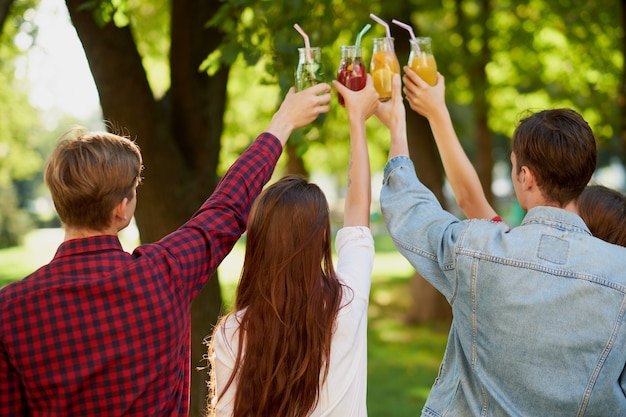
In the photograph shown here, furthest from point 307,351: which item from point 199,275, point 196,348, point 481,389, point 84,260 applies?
point 196,348

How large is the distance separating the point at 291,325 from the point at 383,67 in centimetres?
113

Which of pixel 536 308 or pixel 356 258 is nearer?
pixel 536 308

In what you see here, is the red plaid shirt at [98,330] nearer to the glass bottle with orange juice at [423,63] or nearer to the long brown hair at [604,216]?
the glass bottle with orange juice at [423,63]

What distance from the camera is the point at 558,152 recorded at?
85.0 inches

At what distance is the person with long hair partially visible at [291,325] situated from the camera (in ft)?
7.20

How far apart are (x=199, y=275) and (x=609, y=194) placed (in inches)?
63.3

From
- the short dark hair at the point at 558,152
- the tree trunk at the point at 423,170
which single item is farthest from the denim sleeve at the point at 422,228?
the tree trunk at the point at 423,170

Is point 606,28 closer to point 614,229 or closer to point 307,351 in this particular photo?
point 614,229

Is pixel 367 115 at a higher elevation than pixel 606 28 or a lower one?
lower

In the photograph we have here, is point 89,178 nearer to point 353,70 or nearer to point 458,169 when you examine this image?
point 353,70

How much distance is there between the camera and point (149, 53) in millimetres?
11102

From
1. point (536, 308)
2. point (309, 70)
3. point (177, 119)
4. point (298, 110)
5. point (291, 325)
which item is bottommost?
point (291, 325)

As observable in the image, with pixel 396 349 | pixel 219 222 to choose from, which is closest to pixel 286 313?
pixel 219 222

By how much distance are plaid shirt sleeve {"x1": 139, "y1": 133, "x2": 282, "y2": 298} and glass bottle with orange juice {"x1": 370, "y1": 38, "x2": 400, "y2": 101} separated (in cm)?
52
